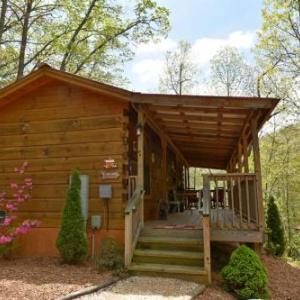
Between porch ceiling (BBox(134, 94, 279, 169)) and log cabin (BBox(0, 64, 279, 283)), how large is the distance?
23 millimetres

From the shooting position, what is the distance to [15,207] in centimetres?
839

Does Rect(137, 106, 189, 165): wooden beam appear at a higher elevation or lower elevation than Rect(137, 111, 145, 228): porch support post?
higher

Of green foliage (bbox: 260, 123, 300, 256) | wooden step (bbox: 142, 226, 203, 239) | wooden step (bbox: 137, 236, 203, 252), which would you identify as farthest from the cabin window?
green foliage (bbox: 260, 123, 300, 256)

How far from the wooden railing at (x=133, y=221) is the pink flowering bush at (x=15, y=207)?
2.55 meters

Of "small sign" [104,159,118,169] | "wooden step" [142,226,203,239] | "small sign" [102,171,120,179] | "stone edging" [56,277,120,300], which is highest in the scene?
"small sign" [104,159,118,169]

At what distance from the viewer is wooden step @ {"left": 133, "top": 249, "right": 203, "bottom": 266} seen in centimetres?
642

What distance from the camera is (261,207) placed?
6758mm

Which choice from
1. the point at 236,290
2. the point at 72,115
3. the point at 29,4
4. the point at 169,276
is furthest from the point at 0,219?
the point at 29,4

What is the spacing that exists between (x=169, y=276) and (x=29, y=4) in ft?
50.0

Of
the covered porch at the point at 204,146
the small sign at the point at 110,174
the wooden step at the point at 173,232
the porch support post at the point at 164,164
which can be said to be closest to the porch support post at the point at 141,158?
the covered porch at the point at 204,146

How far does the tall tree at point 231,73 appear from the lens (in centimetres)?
2506

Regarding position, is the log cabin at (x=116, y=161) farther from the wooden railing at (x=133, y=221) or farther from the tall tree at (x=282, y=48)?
the tall tree at (x=282, y=48)

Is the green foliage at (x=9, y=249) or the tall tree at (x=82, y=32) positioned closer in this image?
the green foliage at (x=9, y=249)

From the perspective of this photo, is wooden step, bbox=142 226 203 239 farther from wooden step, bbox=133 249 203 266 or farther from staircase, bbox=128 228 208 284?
wooden step, bbox=133 249 203 266
